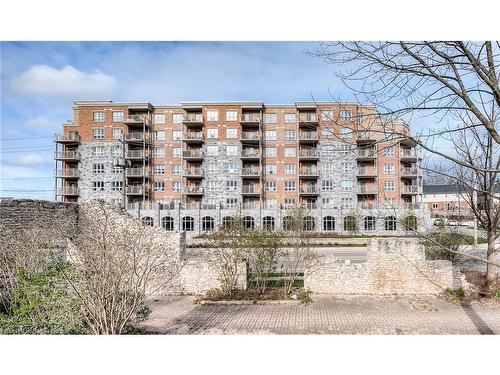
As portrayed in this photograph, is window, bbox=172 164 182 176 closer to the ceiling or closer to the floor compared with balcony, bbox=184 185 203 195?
closer to the ceiling

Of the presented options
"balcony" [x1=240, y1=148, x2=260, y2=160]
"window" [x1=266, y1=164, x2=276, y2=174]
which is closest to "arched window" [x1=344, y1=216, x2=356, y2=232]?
"window" [x1=266, y1=164, x2=276, y2=174]

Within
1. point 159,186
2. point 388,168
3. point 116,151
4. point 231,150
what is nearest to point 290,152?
point 231,150

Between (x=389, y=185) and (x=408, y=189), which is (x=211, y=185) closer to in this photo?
(x=389, y=185)

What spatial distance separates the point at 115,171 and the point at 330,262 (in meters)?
28.2

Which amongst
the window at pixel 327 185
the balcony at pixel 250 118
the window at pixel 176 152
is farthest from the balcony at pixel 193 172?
the window at pixel 327 185

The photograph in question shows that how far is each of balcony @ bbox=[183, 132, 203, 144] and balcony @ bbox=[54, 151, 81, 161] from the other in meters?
10.3

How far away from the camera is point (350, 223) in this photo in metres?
30.3

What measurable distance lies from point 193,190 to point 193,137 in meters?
5.21

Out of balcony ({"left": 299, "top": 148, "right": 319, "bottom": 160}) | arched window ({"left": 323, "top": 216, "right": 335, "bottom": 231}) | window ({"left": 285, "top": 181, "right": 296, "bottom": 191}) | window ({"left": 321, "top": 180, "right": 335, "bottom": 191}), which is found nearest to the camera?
arched window ({"left": 323, "top": 216, "right": 335, "bottom": 231})

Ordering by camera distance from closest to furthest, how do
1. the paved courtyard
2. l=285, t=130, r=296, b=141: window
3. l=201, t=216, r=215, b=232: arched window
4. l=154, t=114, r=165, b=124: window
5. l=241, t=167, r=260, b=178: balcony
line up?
the paved courtyard < l=201, t=216, r=215, b=232: arched window < l=241, t=167, r=260, b=178: balcony < l=285, t=130, r=296, b=141: window < l=154, t=114, r=165, b=124: window

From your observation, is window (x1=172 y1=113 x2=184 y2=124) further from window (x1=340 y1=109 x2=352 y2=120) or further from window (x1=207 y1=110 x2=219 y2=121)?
window (x1=340 y1=109 x2=352 y2=120)

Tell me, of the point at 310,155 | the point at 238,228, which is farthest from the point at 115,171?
the point at 238,228

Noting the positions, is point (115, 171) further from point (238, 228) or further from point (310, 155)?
point (238, 228)

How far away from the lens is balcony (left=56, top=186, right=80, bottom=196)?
110 ft
